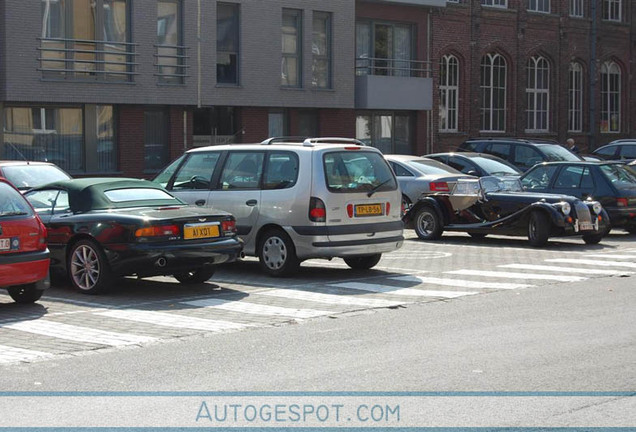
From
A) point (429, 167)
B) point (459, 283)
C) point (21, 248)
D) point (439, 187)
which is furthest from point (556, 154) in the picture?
point (21, 248)

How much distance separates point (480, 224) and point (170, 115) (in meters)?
14.7

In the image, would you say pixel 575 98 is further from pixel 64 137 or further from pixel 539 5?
pixel 64 137

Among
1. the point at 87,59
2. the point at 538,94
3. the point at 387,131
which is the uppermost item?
the point at 87,59

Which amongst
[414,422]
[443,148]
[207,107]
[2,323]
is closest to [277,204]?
[2,323]

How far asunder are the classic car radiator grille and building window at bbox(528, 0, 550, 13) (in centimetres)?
2621

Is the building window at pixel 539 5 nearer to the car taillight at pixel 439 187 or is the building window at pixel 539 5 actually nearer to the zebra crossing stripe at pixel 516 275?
the car taillight at pixel 439 187

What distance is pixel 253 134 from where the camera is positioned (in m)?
33.5

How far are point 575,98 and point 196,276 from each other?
35.1 metres

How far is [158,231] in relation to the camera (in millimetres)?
12359

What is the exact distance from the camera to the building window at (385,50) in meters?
36.8

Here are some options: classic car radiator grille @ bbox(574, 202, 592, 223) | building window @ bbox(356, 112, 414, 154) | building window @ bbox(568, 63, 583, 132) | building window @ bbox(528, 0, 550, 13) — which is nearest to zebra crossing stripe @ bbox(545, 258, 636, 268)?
classic car radiator grille @ bbox(574, 202, 592, 223)

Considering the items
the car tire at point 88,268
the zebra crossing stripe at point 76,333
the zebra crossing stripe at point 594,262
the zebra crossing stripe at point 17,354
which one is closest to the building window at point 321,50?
the zebra crossing stripe at point 594,262

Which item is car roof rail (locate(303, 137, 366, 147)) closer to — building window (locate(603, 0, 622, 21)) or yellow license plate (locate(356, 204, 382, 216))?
yellow license plate (locate(356, 204, 382, 216))

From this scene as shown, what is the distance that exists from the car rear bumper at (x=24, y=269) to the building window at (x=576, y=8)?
37.7m
